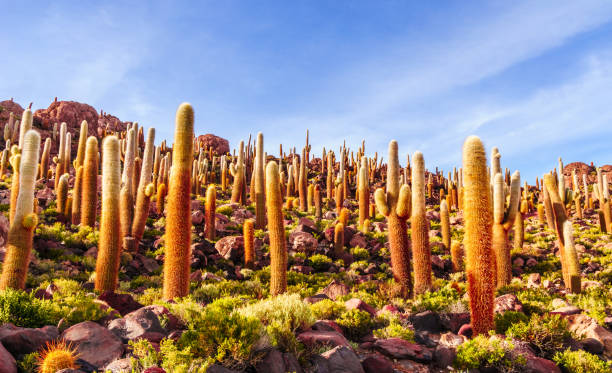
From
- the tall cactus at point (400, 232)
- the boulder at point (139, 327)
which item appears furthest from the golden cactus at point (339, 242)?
the boulder at point (139, 327)

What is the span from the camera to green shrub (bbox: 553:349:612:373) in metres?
7.10

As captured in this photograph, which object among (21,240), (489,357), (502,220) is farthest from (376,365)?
(21,240)

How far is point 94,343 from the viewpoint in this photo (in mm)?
5824

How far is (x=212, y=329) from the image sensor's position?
5902 mm

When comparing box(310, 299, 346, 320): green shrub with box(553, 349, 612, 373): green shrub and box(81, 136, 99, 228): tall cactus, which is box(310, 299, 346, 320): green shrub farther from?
box(81, 136, 99, 228): tall cactus

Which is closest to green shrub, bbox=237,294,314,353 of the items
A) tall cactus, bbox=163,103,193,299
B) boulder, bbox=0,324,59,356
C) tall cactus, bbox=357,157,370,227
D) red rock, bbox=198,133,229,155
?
boulder, bbox=0,324,59,356

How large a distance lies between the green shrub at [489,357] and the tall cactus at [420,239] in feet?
15.9

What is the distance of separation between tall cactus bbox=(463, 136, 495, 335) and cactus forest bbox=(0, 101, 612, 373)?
0.03 m

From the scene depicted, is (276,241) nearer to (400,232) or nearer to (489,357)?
(400,232)

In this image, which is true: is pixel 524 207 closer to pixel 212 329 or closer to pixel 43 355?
pixel 212 329

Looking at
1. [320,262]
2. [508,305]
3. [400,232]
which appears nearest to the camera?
[508,305]

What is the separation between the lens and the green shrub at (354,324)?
8.44 m

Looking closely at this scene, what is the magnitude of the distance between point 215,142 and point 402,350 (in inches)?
2211

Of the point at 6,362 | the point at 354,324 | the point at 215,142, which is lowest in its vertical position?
the point at 354,324
